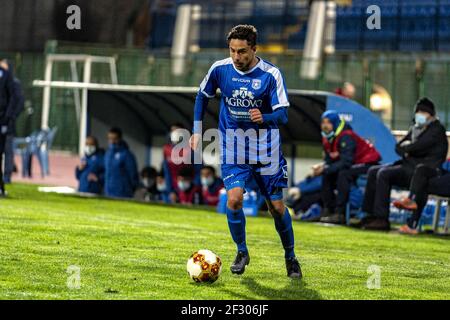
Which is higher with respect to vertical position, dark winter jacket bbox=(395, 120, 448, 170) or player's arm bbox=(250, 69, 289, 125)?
player's arm bbox=(250, 69, 289, 125)

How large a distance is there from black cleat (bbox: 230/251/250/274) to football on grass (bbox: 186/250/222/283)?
0.52 m

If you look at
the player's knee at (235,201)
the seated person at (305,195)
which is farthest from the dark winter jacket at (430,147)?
the player's knee at (235,201)

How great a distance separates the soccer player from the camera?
410 inches

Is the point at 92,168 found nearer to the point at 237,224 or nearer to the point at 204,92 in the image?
the point at 204,92

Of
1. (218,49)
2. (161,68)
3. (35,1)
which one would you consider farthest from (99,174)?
(35,1)

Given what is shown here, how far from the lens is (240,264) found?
423 inches

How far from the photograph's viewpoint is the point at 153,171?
21688mm

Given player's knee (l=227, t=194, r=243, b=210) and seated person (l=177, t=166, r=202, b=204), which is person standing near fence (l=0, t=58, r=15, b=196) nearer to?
seated person (l=177, t=166, r=202, b=204)

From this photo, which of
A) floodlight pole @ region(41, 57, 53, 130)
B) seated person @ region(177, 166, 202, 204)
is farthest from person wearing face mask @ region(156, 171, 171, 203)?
floodlight pole @ region(41, 57, 53, 130)

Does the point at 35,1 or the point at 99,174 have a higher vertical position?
the point at 35,1

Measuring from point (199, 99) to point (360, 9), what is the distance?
22386 mm

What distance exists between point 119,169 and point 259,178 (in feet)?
35.9

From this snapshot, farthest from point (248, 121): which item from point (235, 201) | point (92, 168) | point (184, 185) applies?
point (92, 168)

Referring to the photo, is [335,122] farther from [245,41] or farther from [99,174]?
[245,41]
